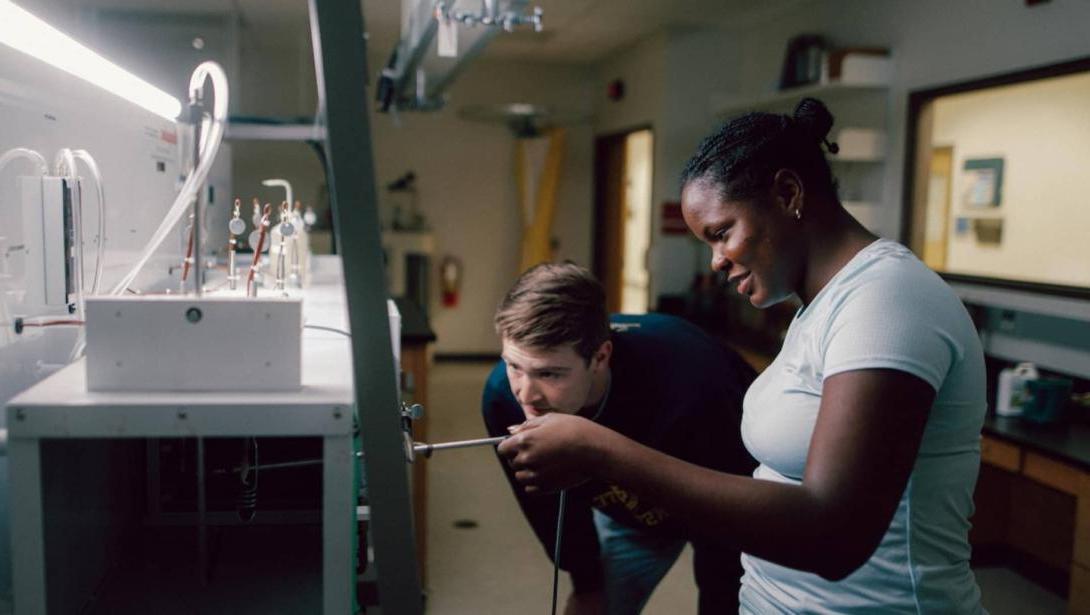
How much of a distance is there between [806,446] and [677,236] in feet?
15.6

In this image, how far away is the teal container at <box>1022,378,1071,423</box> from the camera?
9.16 feet

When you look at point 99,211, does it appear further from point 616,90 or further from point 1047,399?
point 616,90

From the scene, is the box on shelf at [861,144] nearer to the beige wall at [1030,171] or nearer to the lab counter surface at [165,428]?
the beige wall at [1030,171]

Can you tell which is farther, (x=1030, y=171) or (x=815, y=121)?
(x=1030, y=171)

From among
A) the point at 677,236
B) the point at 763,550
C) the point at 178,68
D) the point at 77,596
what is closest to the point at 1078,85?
the point at 677,236

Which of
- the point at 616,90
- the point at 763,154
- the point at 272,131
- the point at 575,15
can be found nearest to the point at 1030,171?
the point at 575,15

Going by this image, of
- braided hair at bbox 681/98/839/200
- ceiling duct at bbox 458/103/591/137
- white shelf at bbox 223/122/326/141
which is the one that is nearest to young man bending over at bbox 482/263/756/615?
braided hair at bbox 681/98/839/200

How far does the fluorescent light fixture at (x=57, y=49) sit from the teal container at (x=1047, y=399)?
2.75 meters

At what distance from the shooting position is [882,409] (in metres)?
0.81

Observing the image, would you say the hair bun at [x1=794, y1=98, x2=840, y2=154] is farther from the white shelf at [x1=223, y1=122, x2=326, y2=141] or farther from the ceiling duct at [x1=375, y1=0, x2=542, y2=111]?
the white shelf at [x1=223, y1=122, x2=326, y2=141]

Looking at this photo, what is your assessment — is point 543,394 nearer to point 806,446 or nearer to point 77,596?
point 806,446

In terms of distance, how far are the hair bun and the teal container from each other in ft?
7.07

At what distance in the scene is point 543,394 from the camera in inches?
54.2

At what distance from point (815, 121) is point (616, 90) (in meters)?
5.70
